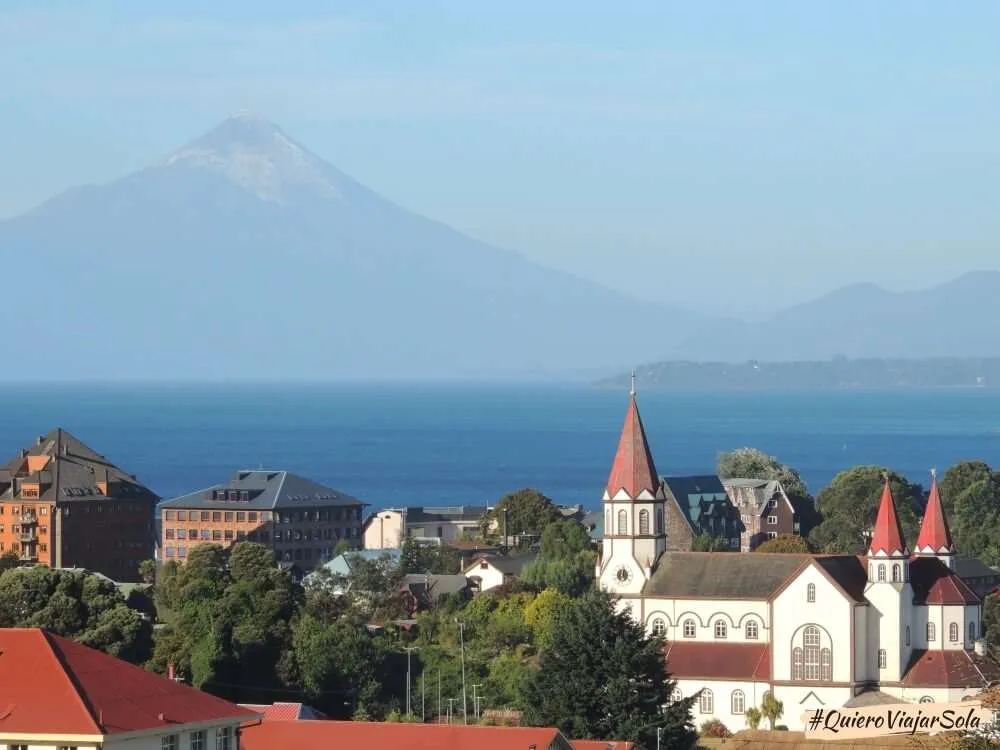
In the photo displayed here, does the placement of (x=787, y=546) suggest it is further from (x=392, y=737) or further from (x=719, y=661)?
(x=392, y=737)

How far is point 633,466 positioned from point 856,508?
32.8 metres

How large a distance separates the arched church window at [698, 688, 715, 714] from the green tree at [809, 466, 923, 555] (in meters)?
26.9

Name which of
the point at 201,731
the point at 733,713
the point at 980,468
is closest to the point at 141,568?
the point at 733,713

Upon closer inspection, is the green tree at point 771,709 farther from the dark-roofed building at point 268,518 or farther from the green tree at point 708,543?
the dark-roofed building at point 268,518

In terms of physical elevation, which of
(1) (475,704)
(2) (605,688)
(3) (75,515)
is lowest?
(1) (475,704)

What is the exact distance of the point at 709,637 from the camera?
7294 cm

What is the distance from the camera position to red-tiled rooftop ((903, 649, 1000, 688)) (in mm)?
68875

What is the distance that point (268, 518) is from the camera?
11144cm

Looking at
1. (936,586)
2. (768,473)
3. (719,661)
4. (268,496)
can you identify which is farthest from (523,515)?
(936,586)

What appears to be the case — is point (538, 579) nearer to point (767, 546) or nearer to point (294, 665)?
point (767, 546)

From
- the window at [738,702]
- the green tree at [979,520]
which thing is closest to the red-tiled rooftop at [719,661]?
the window at [738,702]

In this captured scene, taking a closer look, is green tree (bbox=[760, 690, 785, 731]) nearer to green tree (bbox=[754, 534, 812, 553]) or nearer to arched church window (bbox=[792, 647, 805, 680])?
arched church window (bbox=[792, 647, 805, 680])

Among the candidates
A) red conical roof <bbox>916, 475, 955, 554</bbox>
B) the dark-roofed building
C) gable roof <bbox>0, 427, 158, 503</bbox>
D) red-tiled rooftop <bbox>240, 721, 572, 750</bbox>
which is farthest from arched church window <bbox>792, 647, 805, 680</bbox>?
gable roof <bbox>0, 427, 158, 503</bbox>

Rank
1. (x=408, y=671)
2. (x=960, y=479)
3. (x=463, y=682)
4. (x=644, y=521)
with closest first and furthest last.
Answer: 1. (x=463, y=682)
2. (x=408, y=671)
3. (x=644, y=521)
4. (x=960, y=479)
